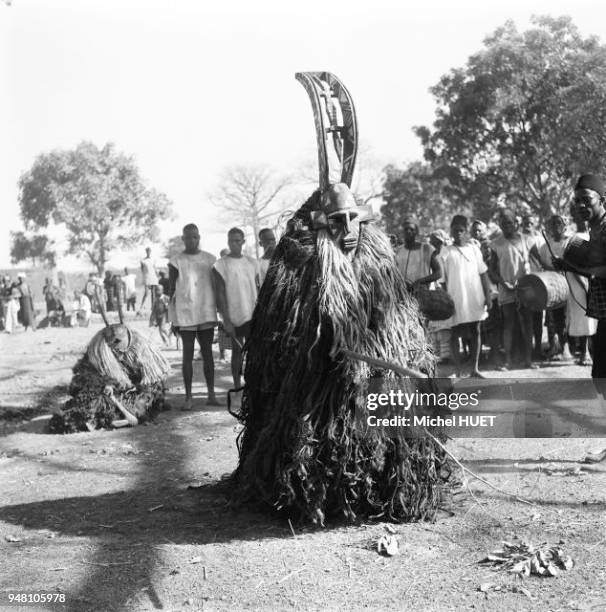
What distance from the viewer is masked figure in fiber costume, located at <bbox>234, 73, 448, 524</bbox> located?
13.7 ft

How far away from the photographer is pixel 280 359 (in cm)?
435

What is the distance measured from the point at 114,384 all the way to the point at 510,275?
5172 mm

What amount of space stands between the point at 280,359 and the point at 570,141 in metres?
18.5

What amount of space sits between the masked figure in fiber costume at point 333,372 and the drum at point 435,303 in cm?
347

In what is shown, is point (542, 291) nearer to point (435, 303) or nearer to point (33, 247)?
point (435, 303)

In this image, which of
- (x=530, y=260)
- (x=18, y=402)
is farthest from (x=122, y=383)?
(x=530, y=260)

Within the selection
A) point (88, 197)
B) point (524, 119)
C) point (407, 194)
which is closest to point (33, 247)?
point (88, 197)

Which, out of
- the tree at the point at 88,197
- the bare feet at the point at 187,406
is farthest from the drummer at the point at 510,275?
the tree at the point at 88,197

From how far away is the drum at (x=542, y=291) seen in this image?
928 cm

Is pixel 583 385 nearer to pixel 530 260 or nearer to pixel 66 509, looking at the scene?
pixel 530 260

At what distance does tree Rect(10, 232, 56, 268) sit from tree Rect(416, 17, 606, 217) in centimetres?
3274

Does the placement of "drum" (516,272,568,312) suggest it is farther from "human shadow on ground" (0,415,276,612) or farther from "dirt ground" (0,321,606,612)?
"human shadow on ground" (0,415,276,612)

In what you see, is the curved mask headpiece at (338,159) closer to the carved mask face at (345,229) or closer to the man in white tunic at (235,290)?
the carved mask face at (345,229)

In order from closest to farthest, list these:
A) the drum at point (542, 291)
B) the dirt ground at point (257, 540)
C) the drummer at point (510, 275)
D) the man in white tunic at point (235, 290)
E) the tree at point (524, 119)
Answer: the dirt ground at point (257, 540), the man in white tunic at point (235, 290), the drum at point (542, 291), the drummer at point (510, 275), the tree at point (524, 119)
